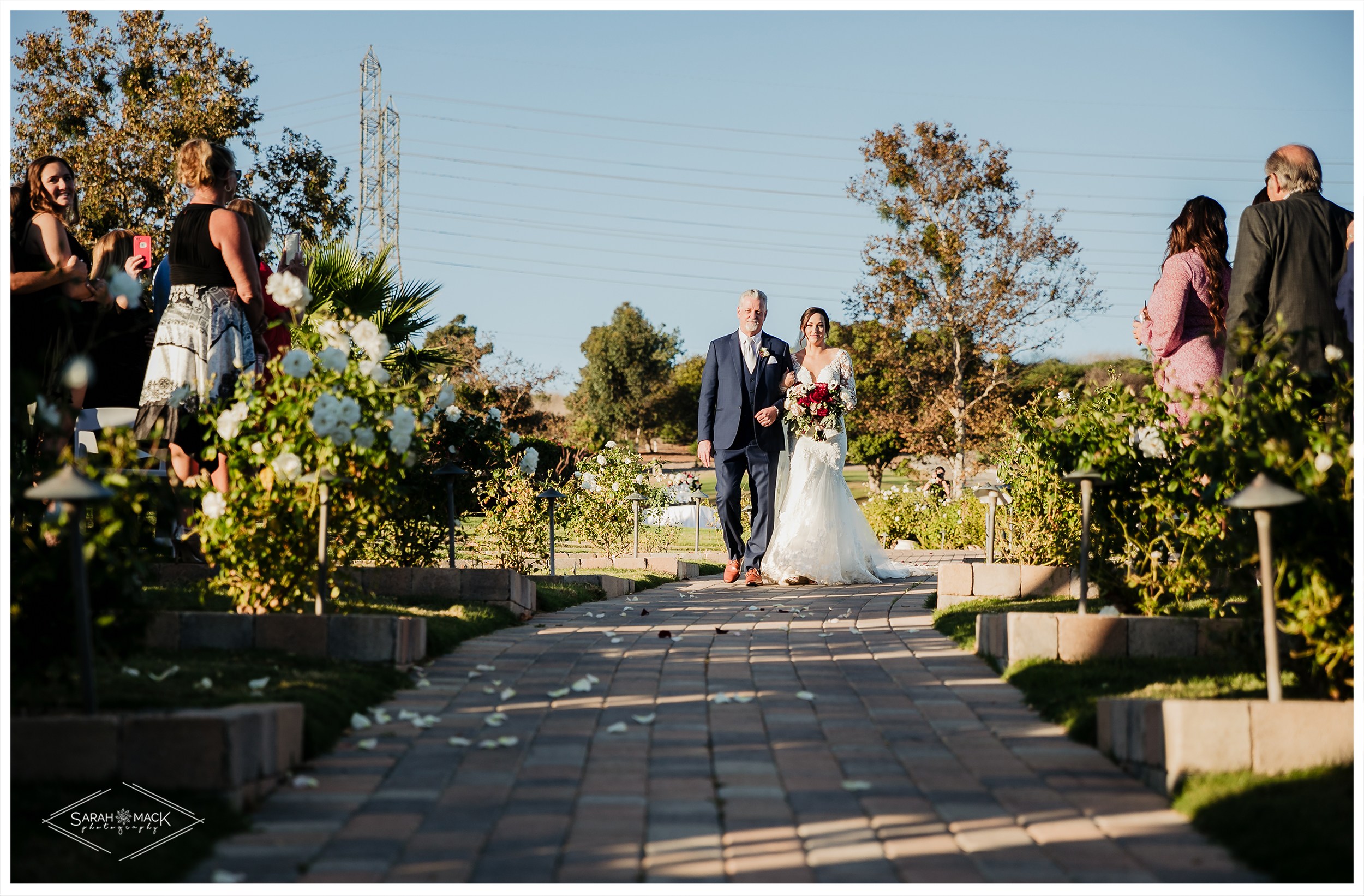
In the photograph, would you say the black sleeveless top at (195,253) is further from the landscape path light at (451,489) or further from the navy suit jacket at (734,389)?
the navy suit jacket at (734,389)

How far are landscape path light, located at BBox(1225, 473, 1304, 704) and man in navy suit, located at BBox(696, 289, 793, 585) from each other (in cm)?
630

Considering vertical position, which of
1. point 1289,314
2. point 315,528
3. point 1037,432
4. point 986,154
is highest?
point 986,154

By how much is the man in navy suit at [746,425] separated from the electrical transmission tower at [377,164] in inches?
847

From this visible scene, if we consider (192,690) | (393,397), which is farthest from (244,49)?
(192,690)

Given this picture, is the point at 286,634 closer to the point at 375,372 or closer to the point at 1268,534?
the point at 375,372

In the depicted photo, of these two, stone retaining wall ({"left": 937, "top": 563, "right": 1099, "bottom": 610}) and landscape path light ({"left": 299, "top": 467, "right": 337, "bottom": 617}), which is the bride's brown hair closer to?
stone retaining wall ({"left": 937, "top": 563, "right": 1099, "bottom": 610})

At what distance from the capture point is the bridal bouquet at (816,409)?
9.62m

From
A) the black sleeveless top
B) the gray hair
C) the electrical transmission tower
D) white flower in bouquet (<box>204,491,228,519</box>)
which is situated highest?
the electrical transmission tower

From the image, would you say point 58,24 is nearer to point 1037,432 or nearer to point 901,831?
point 1037,432

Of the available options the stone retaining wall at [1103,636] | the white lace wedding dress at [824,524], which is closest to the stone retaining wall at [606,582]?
the white lace wedding dress at [824,524]

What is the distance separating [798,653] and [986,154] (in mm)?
26078

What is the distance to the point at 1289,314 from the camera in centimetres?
474

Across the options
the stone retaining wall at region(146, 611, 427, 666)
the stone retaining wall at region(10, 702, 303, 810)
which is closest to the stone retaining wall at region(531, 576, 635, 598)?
the stone retaining wall at region(146, 611, 427, 666)

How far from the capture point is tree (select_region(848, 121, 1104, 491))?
A: 28.6 m
